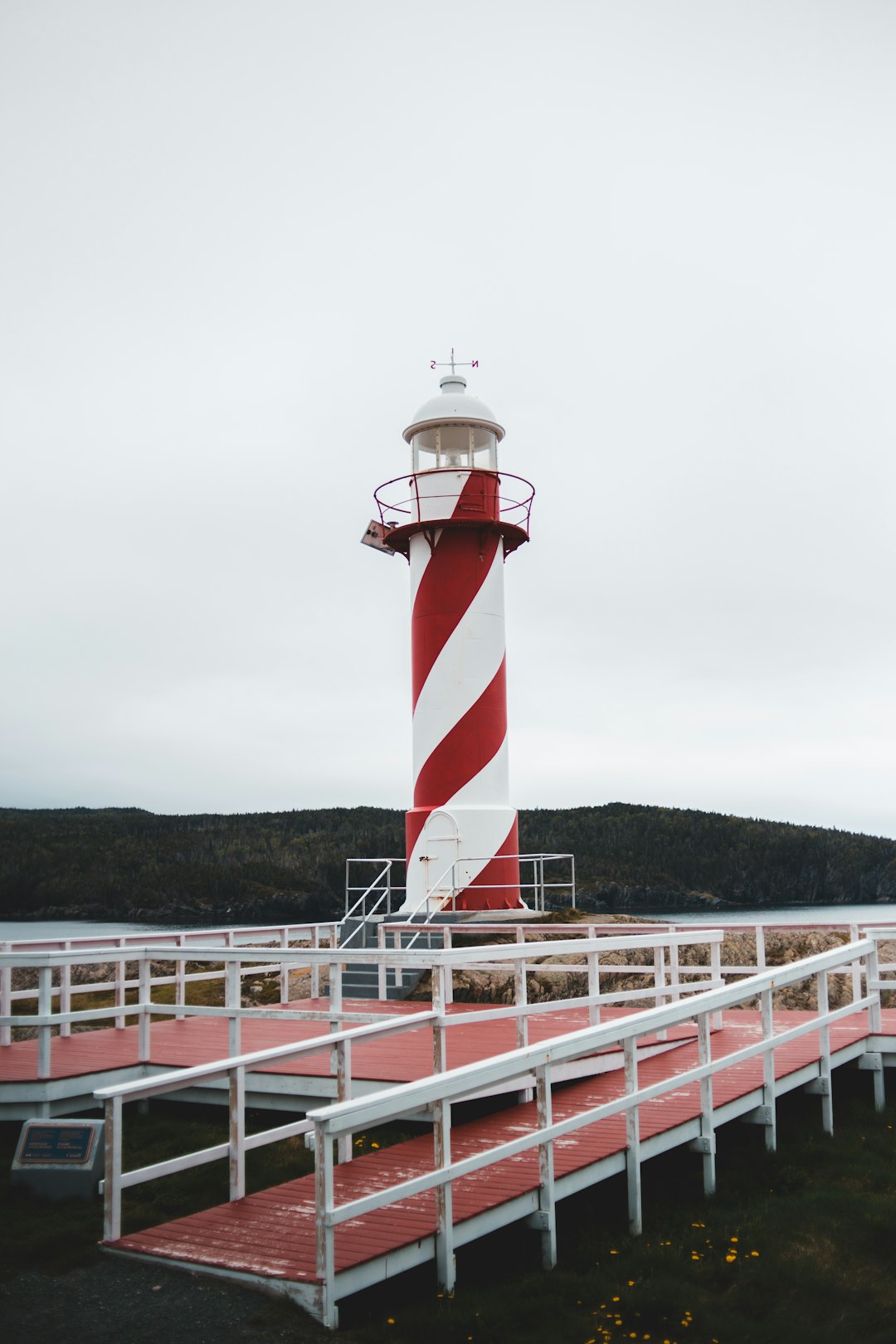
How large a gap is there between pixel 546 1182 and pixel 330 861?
77.4 meters

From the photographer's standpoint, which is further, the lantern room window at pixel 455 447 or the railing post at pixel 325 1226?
the lantern room window at pixel 455 447

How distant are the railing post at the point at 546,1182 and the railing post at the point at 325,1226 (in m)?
1.42

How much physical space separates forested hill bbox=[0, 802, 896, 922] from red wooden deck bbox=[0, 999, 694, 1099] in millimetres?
65606

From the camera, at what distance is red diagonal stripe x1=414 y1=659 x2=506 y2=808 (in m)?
16.3

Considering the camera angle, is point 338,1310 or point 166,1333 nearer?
point 166,1333

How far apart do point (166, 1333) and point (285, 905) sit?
252ft

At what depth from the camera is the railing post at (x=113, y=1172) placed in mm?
5777

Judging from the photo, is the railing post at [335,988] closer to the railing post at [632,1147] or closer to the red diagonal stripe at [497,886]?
the railing post at [632,1147]

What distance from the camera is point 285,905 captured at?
7988 centimetres

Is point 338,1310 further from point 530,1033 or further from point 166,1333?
point 530,1033

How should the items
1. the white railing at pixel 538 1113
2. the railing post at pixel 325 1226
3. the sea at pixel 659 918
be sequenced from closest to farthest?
the railing post at pixel 325 1226 → the white railing at pixel 538 1113 → the sea at pixel 659 918

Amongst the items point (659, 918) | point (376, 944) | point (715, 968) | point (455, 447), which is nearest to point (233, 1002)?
point (715, 968)

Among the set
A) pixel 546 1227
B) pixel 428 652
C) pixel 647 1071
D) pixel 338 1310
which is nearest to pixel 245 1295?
pixel 338 1310

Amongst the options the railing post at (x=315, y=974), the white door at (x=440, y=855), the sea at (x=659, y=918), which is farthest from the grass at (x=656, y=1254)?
the sea at (x=659, y=918)
